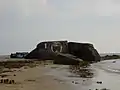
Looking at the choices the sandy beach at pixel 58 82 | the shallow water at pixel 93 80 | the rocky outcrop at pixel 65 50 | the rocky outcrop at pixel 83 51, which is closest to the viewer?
the sandy beach at pixel 58 82

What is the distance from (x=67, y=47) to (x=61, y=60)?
131ft

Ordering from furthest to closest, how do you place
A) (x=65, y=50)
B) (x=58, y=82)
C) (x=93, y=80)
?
(x=65, y=50)
(x=93, y=80)
(x=58, y=82)

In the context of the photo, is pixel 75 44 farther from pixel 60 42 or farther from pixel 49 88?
pixel 49 88

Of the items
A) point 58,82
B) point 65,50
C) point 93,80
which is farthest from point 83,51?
point 58,82

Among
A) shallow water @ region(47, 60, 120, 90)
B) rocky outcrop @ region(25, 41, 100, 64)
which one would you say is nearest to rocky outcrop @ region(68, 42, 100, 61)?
rocky outcrop @ region(25, 41, 100, 64)

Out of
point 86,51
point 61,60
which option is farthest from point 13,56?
point 61,60

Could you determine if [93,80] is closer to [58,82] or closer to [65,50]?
[58,82]

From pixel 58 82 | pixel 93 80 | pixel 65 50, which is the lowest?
pixel 93 80

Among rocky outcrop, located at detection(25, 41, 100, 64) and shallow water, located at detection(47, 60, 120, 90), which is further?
rocky outcrop, located at detection(25, 41, 100, 64)

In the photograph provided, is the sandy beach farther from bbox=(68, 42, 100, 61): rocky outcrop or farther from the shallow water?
bbox=(68, 42, 100, 61): rocky outcrop

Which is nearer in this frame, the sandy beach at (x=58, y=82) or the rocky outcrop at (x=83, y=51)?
the sandy beach at (x=58, y=82)

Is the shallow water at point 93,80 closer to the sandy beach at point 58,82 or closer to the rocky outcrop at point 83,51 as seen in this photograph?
the sandy beach at point 58,82

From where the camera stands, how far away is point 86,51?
9800 cm

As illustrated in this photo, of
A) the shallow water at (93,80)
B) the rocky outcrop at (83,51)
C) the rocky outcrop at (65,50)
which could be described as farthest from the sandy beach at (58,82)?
the rocky outcrop at (65,50)
